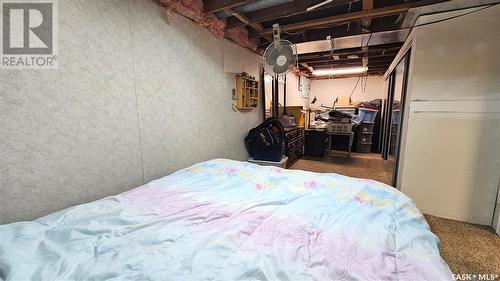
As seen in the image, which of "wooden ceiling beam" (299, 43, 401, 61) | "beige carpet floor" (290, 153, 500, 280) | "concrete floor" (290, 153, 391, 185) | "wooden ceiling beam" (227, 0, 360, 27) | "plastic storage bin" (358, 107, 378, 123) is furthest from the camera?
"plastic storage bin" (358, 107, 378, 123)

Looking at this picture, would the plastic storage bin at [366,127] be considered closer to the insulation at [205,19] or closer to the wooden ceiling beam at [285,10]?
the insulation at [205,19]

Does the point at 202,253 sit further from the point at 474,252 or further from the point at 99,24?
the point at 474,252

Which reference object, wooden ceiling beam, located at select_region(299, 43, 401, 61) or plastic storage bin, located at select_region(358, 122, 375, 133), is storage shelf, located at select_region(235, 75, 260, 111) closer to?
wooden ceiling beam, located at select_region(299, 43, 401, 61)

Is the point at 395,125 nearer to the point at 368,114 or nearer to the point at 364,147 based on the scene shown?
the point at 368,114

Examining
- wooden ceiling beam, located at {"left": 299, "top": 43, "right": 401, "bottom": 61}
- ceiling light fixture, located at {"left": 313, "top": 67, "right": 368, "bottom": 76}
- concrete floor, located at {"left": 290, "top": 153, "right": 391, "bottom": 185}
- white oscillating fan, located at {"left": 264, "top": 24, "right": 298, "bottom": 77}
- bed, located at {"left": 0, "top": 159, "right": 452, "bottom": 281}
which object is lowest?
concrete floor, located at {"left": 290, "top": 153, "right": 391, "bottom": 185}

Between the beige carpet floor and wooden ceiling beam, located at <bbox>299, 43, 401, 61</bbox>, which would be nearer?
the beige carpet floor

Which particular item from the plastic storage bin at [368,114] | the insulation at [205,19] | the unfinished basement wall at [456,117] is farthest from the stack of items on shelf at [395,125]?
the insulation at [205,19]

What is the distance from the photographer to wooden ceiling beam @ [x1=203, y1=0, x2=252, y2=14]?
198 cm

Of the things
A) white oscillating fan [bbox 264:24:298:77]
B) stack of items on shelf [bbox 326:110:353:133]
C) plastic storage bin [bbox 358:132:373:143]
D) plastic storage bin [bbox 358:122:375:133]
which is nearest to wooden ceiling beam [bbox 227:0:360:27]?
white oscillating fan [bbox 264:24:298:77]

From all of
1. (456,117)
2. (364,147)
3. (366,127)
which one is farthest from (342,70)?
(456,117)

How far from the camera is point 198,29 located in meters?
2.33

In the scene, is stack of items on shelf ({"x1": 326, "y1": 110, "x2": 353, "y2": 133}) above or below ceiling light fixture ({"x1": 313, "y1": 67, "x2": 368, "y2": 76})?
below

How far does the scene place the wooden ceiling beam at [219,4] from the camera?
1.98 meters

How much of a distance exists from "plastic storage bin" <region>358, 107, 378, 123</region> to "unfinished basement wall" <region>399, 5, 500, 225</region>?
10.4 feet
